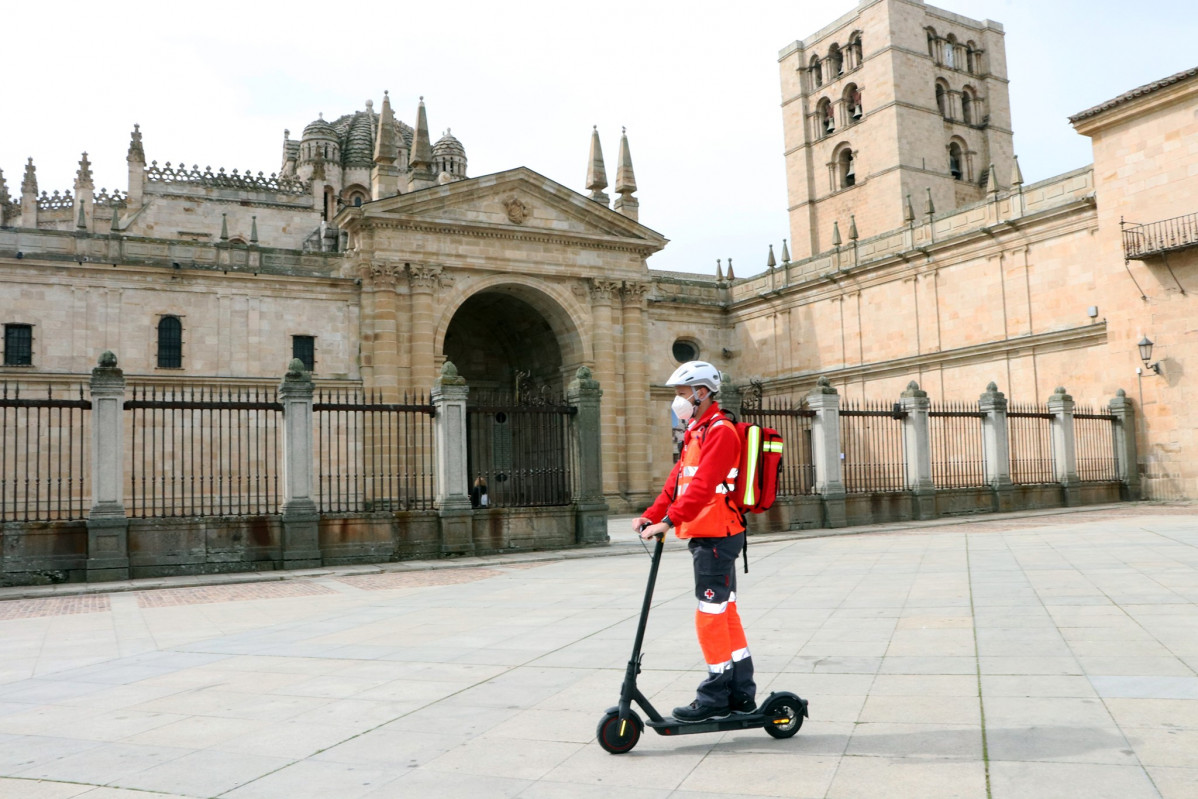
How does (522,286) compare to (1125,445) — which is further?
(522,286)

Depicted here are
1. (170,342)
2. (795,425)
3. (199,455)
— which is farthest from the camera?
(170,342)

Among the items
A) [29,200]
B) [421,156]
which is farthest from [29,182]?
[421,156]

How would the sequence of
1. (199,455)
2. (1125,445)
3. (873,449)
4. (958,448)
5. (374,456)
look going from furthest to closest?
1. (873,449)
2. (958,448)
3. (199,455)
4. (1125,445)
5. (374,456)

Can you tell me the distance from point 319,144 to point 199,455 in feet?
96.2

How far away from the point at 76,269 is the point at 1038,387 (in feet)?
94.9

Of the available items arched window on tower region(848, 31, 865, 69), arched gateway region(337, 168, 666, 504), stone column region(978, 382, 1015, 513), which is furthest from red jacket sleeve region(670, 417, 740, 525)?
arched window on tower region(848, 31, 865, 69)

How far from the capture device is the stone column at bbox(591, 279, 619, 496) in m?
32.3

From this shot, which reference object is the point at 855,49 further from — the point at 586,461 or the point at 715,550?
the point at 715,550

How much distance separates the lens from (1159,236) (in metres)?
24.5

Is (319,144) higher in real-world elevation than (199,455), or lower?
higher

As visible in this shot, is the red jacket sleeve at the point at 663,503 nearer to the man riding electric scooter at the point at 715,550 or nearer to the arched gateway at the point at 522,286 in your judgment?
the man riding electric scooter at the point at 715,550

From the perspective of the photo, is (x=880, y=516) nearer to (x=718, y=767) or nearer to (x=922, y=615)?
(x=922, y=615)

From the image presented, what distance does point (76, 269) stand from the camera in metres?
28.1

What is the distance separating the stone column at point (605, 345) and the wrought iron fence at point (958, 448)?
10.5m
